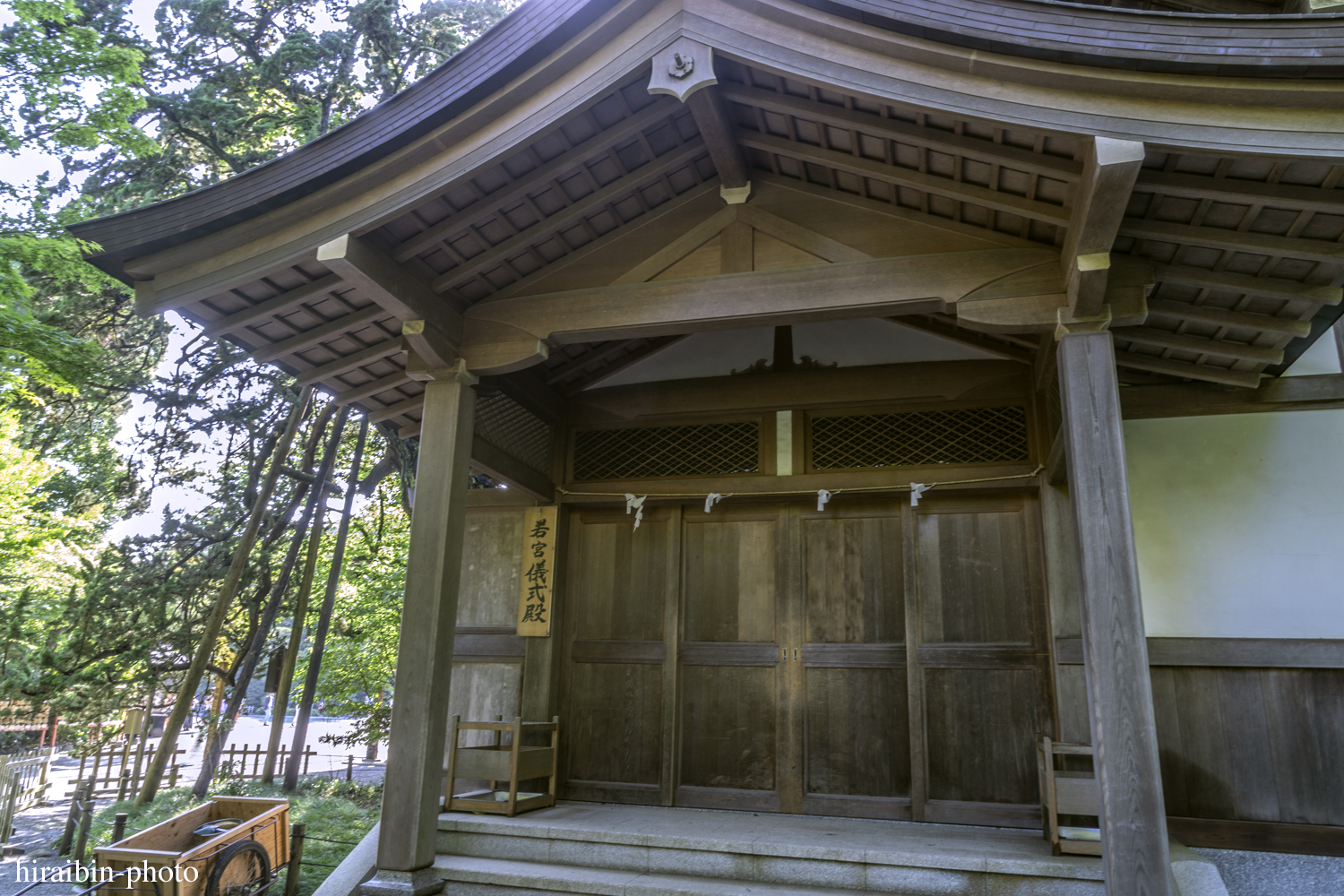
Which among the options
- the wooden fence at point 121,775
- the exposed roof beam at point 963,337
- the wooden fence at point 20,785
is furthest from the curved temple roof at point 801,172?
the wooden fence at point 121,775

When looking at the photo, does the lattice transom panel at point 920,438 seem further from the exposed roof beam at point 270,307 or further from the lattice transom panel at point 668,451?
the exposed roof beam at point 270,307

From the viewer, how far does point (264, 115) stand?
1106 centimetres

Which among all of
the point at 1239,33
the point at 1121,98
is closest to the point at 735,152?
the point at 1121,98

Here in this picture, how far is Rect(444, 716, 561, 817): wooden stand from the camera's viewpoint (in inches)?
202

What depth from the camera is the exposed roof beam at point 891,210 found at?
4129 millimetres

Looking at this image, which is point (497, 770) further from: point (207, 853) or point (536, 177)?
point (536, 177)

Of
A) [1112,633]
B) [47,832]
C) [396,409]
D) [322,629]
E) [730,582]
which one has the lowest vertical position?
[47,832]

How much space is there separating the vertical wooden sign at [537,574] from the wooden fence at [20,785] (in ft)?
24.5

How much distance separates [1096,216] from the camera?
11.1 feet

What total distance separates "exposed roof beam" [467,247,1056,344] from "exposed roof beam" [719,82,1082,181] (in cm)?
57

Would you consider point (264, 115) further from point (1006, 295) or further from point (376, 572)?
point (1006, 295)

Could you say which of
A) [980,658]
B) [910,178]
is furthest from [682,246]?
[980,658]

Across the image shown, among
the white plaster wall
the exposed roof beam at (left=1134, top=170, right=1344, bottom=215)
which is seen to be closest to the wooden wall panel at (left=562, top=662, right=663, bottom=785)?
the white plaster wall

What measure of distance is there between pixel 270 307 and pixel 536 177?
66.5 inches
